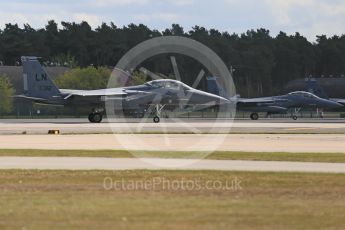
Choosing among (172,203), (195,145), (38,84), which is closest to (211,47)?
(38,84)

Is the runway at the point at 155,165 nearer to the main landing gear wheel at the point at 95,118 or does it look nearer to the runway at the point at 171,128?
the runway at the point at 171,128

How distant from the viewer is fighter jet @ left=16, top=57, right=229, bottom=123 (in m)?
65.3

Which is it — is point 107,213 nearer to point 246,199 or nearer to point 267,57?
point 246,199

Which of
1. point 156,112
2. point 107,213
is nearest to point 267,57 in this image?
point 156,112

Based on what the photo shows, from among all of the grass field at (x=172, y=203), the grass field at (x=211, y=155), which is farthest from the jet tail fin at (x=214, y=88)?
the grass field at (x=172, y=203)

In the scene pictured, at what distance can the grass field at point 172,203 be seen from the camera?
13.0 meters

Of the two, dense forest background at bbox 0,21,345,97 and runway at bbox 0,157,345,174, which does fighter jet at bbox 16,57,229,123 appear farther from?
dense forest background at bbox 0,21,345,97

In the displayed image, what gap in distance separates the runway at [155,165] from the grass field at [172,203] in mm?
2020

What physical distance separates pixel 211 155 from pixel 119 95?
39.3 m

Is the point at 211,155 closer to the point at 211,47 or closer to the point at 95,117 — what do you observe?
the point at 95,117

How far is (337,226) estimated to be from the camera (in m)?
12.8

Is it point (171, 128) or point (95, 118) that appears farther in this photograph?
point (95, 118)

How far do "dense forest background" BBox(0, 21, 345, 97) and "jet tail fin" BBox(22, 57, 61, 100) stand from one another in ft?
285

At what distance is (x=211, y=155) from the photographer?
27156 mm
